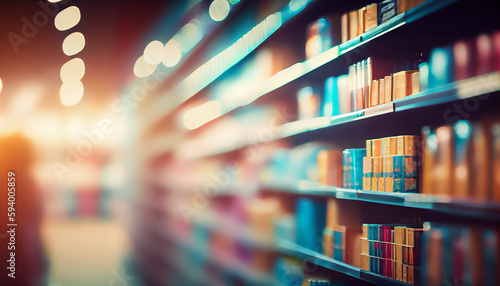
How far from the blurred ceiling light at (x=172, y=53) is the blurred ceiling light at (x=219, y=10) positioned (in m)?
0.74

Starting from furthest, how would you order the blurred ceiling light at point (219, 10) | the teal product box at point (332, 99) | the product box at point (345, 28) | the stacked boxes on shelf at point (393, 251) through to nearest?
the blurred ceiling light at point (219, 10), the teal product box at point (332, 99), the product box at point (345, 28), the stacked boxes on shelf at point (393, 251)

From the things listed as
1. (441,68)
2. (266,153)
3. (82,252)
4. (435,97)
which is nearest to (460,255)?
(435,97)

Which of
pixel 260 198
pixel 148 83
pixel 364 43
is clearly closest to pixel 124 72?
pixel 148 83

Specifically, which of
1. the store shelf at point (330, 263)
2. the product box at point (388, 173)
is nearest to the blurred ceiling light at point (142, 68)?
the store shelf at point (330, 263)

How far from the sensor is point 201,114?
462 cm

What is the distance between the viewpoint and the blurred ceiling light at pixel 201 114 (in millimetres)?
4270

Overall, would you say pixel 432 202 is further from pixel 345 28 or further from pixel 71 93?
pixel 71 93

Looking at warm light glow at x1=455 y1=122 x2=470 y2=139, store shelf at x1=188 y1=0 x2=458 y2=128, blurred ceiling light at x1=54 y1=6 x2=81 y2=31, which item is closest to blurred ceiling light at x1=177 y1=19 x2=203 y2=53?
store shelf at x1=188 y1=0 x2=458 y2=128

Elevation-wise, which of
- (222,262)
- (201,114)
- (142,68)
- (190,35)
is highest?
(190,35)

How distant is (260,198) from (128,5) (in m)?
1.97

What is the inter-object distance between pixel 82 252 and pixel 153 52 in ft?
6.14

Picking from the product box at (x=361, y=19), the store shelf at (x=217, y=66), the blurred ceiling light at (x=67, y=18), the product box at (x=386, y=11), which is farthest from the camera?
the blurred ceiling light at (x=67, y=18)

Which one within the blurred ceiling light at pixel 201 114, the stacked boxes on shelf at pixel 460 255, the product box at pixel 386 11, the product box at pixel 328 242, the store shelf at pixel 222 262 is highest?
the product box at pixel 386 11

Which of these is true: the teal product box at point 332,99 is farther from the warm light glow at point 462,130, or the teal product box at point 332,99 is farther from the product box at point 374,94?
the warm light glow at point 462,130
